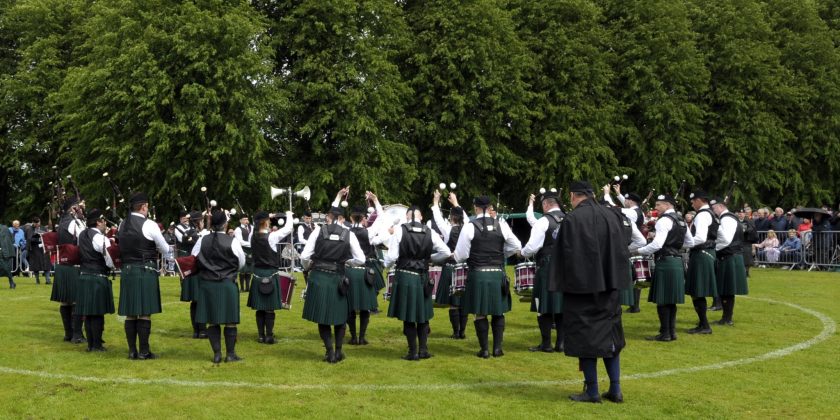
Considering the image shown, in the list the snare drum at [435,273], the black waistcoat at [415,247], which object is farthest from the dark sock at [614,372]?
the snare drum at [435,273]

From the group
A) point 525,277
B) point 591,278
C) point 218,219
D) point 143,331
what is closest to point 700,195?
point 525,277

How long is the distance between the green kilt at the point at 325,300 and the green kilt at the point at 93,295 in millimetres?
2947

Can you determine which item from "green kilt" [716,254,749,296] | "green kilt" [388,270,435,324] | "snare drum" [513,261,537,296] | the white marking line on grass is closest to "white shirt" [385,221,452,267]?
"green kilt" [388,270,435,324]

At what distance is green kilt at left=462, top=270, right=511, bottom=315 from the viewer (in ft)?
35.2

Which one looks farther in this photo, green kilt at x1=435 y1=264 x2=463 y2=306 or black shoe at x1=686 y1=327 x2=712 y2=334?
black shoe at x1=686 y1=327 x2=712 y2=334

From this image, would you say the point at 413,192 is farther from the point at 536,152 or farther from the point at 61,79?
the point at 61,79

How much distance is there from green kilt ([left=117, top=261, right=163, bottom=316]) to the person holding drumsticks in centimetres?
397

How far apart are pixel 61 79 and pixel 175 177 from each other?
8.54 meters

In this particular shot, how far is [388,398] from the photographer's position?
28.1ft

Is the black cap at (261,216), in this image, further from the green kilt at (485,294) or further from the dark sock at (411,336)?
the green kilt at (485,294)

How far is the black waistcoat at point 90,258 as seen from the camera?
37.7 ft

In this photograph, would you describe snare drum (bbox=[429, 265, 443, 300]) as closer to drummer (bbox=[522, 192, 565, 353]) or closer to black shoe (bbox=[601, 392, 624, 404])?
drummer (bbox=[522, 192, 565, 353])

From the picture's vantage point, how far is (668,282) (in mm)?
12398

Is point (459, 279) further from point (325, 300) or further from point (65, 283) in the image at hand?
point (65, 283)
